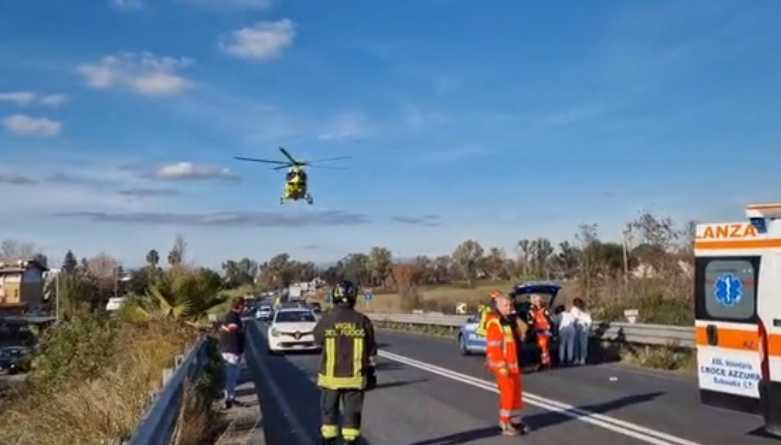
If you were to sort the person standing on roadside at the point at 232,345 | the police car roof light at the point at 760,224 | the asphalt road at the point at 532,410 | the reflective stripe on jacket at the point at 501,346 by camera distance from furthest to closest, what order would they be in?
the person standing on roadside at the point at 232,345, the reflective stripe on jacket at the point at 501,346, the asphalt road at the point at 532,410, the police car roof light at the point at 760,224

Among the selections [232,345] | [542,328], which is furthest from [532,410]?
[542,328]

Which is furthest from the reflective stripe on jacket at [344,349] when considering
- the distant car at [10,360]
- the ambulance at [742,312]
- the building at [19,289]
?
the building at [19,289]

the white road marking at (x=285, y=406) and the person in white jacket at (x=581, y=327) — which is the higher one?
the person in white jacket at (x=581, y=327)

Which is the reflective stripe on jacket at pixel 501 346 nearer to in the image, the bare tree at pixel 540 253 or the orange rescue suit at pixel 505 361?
the orange rescue suit at pixel 505 361

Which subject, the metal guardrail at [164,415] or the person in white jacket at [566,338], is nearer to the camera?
the metal guardrail at [164,415]

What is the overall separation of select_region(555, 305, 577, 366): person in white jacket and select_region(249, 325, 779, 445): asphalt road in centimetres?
103

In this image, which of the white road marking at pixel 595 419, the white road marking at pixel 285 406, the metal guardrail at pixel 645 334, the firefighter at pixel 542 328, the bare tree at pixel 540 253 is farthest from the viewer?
the bare tree at pixel 540 253

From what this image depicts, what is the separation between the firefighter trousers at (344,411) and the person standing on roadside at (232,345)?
4.53m

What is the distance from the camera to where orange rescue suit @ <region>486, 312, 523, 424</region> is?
10.3 metres

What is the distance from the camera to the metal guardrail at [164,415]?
484 cm

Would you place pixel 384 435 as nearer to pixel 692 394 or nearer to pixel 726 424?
pixel 726 424

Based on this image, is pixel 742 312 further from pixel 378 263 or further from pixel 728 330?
pixel 378 263

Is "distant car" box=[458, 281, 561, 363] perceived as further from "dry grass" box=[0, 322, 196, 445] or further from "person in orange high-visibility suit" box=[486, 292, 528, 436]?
"dry grass" box=[0, 322, 196, 445]

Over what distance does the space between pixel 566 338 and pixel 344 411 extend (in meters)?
12.3
